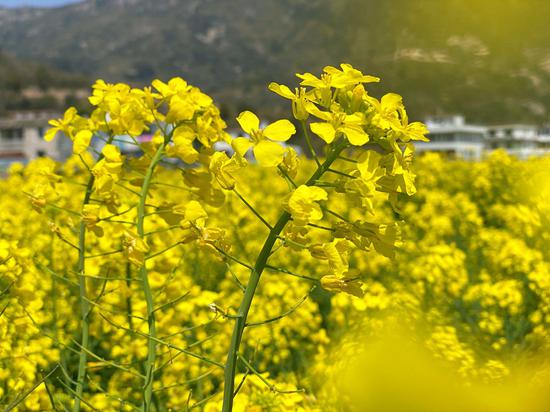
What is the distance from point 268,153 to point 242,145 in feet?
0.14

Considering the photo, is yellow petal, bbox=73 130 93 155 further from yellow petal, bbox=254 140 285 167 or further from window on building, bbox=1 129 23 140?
window on building, bbox=1 129 23 140

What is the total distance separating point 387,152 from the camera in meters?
0.82

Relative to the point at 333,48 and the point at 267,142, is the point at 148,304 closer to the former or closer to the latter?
the point at 267,142

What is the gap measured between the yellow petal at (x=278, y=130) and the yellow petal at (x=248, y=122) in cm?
3

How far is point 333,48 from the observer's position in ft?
14.1

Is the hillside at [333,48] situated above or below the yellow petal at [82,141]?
above

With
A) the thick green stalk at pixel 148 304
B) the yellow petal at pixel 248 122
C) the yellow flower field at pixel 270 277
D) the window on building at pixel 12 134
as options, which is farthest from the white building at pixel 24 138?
the yellow petal at pixel 248 122

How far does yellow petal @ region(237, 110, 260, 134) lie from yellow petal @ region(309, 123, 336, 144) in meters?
0.10

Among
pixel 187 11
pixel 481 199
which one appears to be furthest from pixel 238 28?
pixel 481 199

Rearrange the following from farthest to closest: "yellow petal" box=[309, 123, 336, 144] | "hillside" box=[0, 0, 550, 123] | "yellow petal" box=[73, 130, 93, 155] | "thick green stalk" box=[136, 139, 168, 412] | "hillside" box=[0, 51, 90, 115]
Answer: "hillside" box=[0, 51, 90, 115]
"hillside" box=[0, 0, 550, 123]
"yellow petal" box=[73, 130, 93, 155]
"thick green stalk" box=[136, 139, 168, 412]
"yellow petal" box=[309, 123, 336, 144]

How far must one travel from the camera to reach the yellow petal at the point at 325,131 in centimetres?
76

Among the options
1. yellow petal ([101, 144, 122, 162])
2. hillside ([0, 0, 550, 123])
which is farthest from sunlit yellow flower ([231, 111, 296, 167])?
yellow petal ([101, 144, 122, 162])

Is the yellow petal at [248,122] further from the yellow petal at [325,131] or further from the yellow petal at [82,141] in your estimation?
the yellow petal at [82,141]

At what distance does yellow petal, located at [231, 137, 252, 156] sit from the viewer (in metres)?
0.82
